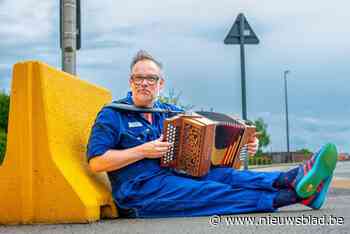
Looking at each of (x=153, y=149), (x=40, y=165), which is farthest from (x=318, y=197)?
(x=40, y=165)

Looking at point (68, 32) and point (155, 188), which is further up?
point (68, 32)

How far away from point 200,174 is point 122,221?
711 mm

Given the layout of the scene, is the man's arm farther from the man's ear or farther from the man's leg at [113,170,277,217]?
the man's ear

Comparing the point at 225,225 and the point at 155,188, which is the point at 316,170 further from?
the point at 155,188

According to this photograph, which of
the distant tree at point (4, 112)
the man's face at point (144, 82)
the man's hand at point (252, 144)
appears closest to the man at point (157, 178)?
the man's face at point (144, 82)

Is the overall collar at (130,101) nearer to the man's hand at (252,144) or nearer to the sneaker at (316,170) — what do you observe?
the man's hand at (252,144)

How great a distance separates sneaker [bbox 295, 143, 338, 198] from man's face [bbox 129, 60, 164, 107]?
48.2 inches

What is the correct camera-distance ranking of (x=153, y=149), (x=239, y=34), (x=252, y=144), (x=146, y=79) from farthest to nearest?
(x=239, y=34), (x=252, y=144), (x=146, y=79), (x=153, y=149)

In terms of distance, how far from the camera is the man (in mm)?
4574

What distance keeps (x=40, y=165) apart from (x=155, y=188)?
826mm

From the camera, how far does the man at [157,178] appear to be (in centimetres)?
457

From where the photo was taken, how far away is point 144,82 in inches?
188

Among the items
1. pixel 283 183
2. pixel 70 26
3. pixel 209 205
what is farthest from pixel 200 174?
pixel 70 26

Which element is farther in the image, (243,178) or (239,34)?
(239,34)
